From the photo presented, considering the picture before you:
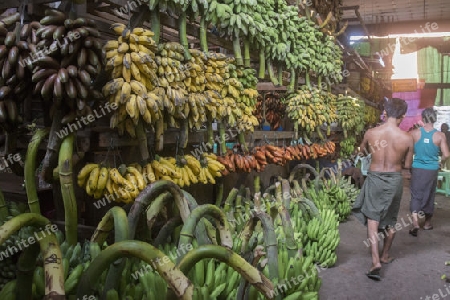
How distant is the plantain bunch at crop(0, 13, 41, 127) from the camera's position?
2.26 m

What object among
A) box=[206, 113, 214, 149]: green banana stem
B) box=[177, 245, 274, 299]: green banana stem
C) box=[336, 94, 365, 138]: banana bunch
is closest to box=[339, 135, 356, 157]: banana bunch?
box=[336, 94, 365, 138]: banana bunch

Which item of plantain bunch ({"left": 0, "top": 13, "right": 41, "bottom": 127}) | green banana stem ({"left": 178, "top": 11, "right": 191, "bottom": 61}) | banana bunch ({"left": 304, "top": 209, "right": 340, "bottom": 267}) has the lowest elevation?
banana bunch ({"left": 304, "top": 209, "right": 340, "bottom": 267})

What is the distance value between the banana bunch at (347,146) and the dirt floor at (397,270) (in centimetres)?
298

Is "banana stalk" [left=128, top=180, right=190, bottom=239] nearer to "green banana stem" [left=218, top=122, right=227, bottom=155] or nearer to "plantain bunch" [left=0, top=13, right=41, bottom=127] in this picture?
"plantain bunch" [left=0, top=13, right=41, bottom=127]

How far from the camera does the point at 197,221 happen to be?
6.01ft

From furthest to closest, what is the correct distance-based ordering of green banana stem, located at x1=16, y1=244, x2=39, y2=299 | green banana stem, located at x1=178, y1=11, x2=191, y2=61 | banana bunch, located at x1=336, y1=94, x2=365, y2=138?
banana bunch, located at x1=336, y1=94, x2=365, y2=138
green banana stem, located at x1=178, y1=11, x2=191, y2=61
green banana stem, located at x1=16, y1=244, x2=39, y2=299

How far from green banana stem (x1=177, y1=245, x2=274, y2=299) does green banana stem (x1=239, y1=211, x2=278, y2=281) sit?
77cm

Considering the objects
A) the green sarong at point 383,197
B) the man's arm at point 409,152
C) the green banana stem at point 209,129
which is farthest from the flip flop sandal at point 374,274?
the green banana stem at point 209,129

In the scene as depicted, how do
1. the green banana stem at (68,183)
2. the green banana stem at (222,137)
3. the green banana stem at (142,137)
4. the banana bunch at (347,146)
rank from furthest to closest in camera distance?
1. the banana bunch at (347,146)
2. the green banana stem at (222,137)
3. the green banana stem at (142,137)
4. the green banana stem at (68,183)

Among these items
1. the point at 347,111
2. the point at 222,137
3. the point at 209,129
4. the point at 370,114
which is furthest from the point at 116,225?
the point at 370,114

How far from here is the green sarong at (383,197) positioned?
451cm

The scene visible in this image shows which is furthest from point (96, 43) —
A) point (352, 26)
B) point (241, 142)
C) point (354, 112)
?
point (352, 26)

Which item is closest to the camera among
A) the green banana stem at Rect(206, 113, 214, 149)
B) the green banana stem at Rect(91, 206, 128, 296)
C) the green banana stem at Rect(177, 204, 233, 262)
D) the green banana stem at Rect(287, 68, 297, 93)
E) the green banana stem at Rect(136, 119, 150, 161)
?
the green banana stem at Rect(91, 206, 128, 296)

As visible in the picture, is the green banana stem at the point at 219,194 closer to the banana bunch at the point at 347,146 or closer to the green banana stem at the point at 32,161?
the green banana stem at the point at 32,161
